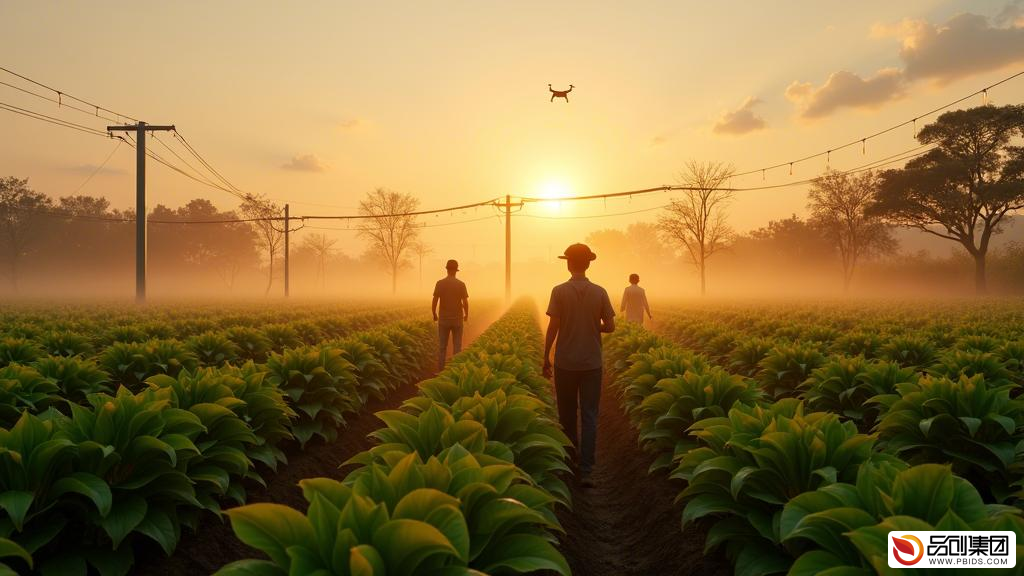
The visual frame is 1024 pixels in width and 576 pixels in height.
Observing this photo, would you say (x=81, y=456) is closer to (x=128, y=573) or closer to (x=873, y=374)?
(x=128, y=573)

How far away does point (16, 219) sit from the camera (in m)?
83.6

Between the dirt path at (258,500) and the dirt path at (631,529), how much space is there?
290 centimetres

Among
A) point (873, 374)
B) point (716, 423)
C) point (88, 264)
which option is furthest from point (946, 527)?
point (88, 264)

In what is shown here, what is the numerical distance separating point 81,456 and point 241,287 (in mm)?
140807

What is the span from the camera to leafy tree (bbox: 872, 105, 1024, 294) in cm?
4622

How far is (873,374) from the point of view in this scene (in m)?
6.96

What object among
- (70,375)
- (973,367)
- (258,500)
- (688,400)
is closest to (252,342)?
(70,375)

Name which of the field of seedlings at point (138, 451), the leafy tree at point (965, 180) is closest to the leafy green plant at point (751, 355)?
the field of seedlings at point (138, 451)

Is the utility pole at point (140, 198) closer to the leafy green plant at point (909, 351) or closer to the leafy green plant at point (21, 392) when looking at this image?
the leafy green plant at point (21, 392)

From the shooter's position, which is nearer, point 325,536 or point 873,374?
point 325,536

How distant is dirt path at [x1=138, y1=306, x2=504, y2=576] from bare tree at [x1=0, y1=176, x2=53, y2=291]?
102480mm

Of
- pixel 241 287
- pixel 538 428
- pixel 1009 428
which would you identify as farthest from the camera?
pixel 241 287

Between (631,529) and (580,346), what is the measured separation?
7.05ft

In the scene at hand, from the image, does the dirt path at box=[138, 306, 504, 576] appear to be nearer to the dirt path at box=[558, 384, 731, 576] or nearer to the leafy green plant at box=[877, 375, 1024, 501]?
the dirt path at box=[558, 384, 731, 576]
